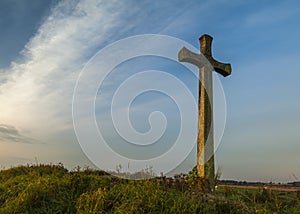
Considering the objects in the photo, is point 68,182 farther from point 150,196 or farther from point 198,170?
point 198,170

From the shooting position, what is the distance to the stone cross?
909 cm

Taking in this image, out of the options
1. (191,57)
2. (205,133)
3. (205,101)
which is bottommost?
(205,133)

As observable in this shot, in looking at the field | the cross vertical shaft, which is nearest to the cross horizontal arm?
the cross vertical shaft

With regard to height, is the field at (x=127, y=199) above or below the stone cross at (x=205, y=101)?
below

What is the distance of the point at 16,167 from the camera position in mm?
13867

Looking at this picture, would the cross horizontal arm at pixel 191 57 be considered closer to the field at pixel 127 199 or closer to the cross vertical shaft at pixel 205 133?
the cross vertical shaft at pixel 205 133

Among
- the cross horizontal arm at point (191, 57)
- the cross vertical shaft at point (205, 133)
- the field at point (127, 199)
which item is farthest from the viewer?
the cross horizontal arm at point (191, 57)

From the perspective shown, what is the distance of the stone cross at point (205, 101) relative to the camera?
909 cm

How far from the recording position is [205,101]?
9469mm

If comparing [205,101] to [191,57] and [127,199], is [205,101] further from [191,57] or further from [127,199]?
[127,199]

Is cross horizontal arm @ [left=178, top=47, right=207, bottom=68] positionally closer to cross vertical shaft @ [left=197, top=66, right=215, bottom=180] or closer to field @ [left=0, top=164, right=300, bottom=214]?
cross vertical shaft @ [left=197, top=66, right=215, bottom=180]

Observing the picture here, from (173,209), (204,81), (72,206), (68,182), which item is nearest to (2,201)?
(68,182)

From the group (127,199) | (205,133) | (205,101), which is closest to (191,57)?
(205,101)

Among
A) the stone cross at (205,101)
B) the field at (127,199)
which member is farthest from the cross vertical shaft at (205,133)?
the field at (127,199)
